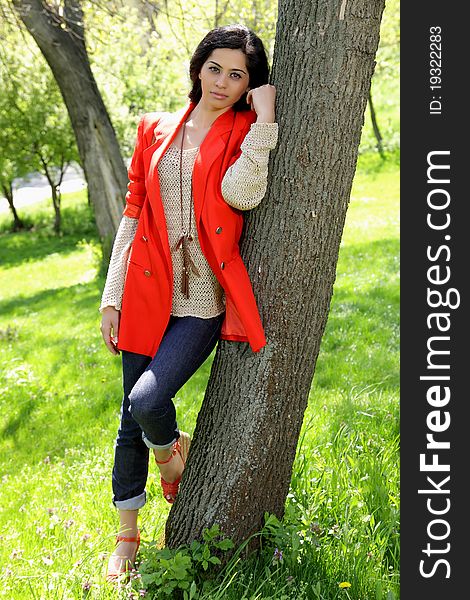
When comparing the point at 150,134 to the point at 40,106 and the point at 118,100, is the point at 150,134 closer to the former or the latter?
the point at 40,106

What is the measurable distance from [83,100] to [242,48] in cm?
716

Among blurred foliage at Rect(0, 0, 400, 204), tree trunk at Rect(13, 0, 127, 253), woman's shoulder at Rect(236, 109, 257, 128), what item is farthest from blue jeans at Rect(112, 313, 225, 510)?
blurred foliage at Rect(0, 0, 400, 204)

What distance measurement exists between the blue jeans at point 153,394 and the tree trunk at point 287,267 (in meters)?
0.12

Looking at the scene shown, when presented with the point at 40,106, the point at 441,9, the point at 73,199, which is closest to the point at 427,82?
the point at 441,9

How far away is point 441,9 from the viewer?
8.78 ft

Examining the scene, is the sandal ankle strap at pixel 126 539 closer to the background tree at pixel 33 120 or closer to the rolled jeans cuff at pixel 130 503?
the rolled jeans cuff at pixel 130 503

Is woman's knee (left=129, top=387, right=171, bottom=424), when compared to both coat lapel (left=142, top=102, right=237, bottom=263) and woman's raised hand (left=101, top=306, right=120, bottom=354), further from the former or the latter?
coat lapel (left=142, top=102, right=237, bottom=263)

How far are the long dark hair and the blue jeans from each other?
35.2 inches

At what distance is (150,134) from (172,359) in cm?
92

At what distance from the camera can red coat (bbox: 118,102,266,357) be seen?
2.85 m

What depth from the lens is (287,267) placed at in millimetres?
2857

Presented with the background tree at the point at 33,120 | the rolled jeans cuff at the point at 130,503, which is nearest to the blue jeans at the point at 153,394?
the rolled jeans cuff at the point at 130,503

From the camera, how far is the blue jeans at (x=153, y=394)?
281 cm

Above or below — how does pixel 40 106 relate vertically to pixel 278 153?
above
